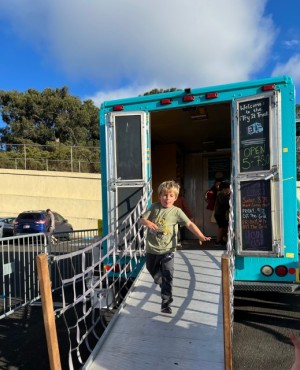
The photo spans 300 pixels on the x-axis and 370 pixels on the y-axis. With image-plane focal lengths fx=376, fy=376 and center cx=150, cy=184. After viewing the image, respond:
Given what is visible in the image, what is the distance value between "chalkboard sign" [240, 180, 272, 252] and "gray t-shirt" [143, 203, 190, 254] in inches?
35.4

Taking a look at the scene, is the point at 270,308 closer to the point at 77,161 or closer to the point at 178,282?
the point at 178,282

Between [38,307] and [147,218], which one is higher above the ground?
[147,218]

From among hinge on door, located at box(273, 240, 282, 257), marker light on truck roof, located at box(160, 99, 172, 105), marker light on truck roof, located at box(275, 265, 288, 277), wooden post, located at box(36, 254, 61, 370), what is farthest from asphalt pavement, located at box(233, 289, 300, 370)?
marker light on truck roof, located at box(160, 99, 172, 105)

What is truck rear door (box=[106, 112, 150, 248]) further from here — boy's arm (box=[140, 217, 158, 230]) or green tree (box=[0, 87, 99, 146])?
green tree (box=[0, 87, 99, 146])

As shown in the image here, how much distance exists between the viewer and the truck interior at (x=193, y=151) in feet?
22.0

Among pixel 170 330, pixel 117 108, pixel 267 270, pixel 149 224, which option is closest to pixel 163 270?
pixel 149 224

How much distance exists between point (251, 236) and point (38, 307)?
3.96 metres

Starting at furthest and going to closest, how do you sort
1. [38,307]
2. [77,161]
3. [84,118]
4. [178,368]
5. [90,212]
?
[84,118]
[77,161]
[90,212]
[38,307]
[178,368]

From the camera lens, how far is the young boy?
4.15m

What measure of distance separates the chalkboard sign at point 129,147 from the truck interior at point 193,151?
1.00 metres

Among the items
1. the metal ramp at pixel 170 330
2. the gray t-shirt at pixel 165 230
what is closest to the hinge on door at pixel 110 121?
the gray t-shirt at pixel 165 230

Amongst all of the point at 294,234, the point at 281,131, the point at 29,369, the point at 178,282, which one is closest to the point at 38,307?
the point at 29,369

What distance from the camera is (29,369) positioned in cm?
399

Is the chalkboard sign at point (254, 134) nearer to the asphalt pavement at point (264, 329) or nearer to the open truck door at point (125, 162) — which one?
the open truck door at point (125, 162)
